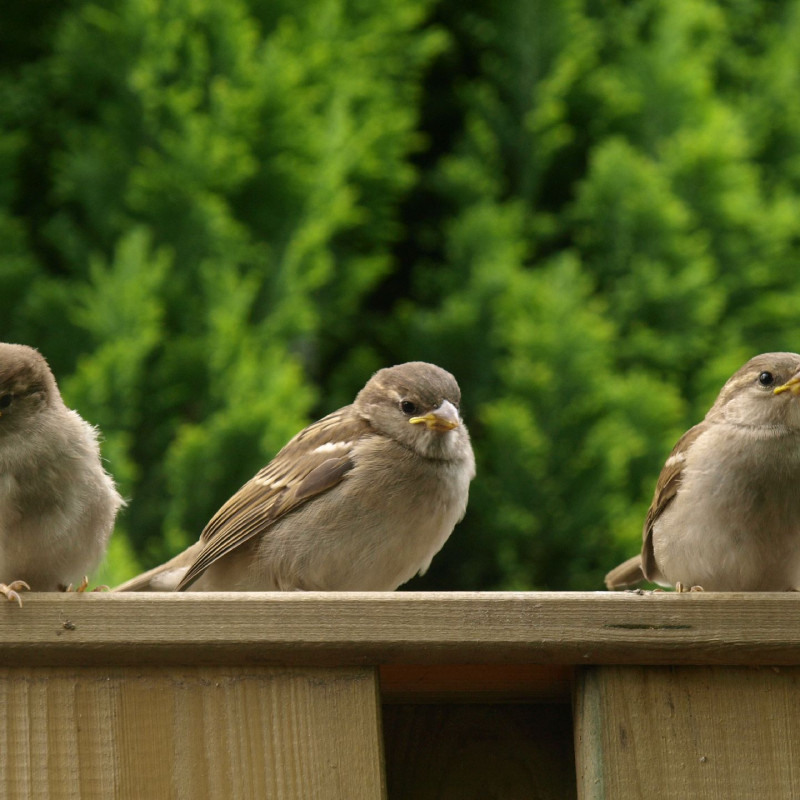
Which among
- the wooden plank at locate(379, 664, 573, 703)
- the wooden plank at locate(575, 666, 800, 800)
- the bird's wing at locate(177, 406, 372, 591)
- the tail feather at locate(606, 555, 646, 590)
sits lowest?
the wooden plank at locate(575, 666, 800, 800)

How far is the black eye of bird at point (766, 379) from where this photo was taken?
2412 mm

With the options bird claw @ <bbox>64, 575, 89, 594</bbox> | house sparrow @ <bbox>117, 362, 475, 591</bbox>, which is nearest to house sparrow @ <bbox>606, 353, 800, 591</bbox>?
house sparrow @ <bbox>117, 362, 475, 591</bbox>

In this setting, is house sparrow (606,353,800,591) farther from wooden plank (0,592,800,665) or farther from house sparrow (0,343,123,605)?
house sparrow (0,343,123,605)

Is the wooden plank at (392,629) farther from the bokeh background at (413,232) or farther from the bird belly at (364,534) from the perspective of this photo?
the bokeh background at (413,232)

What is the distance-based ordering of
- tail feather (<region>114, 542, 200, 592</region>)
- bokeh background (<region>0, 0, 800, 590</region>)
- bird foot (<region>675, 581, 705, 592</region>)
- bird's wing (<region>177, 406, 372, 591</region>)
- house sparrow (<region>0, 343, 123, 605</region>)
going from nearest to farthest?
house sparrow (<region>0, 343, 123, 605</region>)
bird foot (<region>675, 581, 705, 592</region>)
bird's wing (<region>177, 406, 372, 591</region>)
tail feather (<region>114, 542, 200, 592</region>)
bokeh background (<region>0, 0, 800, 590</region>)

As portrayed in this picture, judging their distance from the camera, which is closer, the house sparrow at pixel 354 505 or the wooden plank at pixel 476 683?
the wooden plank at pixel 476 683

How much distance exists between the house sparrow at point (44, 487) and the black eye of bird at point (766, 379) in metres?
1.33

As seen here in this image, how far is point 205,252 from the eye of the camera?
4008mm

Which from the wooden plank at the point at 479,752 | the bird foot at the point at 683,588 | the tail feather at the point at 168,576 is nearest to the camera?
the wooden plank at the point at 479,752

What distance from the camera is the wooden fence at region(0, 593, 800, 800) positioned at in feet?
4.75

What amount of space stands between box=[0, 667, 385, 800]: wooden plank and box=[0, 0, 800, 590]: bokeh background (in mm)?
1956

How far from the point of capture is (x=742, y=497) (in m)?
2.24

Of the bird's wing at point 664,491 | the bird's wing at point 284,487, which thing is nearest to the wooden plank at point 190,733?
the bird's wing at point 284,487

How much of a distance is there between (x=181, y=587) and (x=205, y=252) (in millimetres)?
1845
